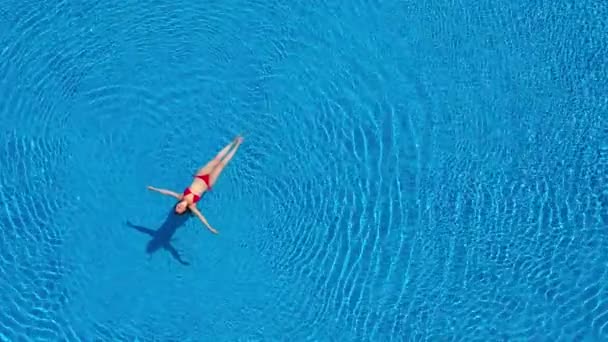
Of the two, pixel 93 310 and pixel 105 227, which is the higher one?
pixel 105 227

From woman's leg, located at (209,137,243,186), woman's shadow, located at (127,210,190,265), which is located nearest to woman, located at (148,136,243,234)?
woman's leg, located at (209,137,243,186)

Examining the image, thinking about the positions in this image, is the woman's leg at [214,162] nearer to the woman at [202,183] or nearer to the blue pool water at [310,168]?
the woman at [202,183]

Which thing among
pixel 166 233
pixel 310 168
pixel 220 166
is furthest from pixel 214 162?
pixel 310 168

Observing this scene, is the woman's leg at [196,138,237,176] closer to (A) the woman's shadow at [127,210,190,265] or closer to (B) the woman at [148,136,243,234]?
(B) the woman at [148,136,243,234]

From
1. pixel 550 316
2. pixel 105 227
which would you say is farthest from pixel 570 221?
pixel 105 227

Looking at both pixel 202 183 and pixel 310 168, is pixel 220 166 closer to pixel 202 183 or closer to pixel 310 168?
pixel 202 183

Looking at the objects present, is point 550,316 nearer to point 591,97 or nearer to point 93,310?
point 591,97
